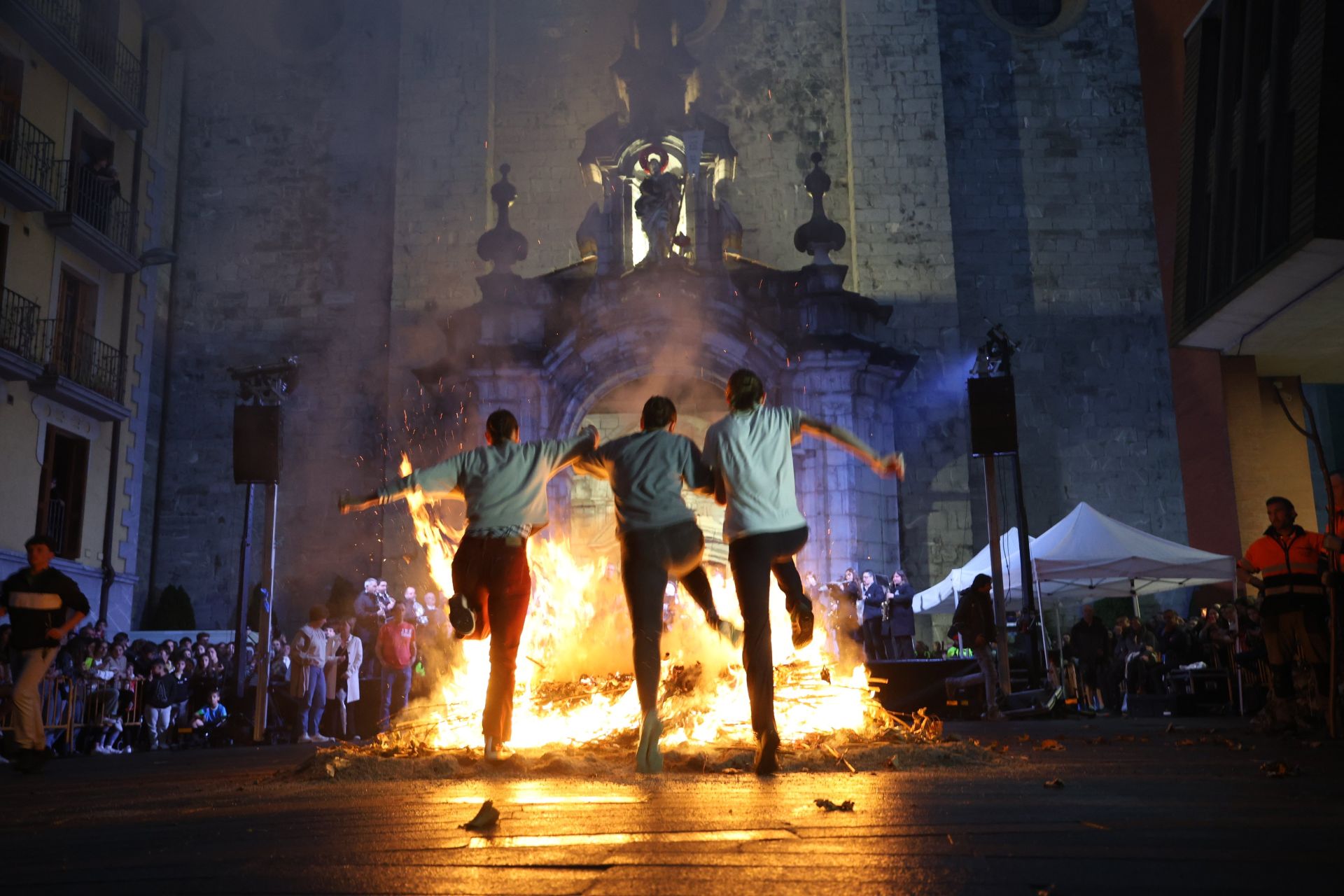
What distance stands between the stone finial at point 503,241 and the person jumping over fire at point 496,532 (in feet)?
52.9

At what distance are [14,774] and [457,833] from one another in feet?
21.7

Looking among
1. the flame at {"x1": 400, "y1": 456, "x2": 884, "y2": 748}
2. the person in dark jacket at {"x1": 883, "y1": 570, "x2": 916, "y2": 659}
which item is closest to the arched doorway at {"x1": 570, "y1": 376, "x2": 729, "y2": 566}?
the person in dark jacket at {"x1": 883, "y1": 570, "x2": 916, "y2": 659}

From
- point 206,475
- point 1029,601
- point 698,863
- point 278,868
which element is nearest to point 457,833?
point 278,868

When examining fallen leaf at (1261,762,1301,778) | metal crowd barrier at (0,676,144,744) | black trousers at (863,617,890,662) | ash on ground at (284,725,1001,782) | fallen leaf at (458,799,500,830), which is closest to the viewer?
fallen leaf at (458,799,500,830)

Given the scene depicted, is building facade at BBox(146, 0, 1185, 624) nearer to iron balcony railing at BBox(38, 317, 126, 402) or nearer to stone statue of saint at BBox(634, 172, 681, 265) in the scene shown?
stone statue of saint at BBox(634, 172, 681, 265)

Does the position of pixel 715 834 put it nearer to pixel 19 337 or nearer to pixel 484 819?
pixel 484 819

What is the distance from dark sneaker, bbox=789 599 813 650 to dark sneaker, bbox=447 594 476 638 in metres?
1.57

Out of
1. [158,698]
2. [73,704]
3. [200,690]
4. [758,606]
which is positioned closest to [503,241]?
[200,690]

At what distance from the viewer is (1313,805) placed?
3.64 metres

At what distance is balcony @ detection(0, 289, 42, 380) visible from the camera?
17938mm

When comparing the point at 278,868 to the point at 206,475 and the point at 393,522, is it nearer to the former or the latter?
the point at 393,522

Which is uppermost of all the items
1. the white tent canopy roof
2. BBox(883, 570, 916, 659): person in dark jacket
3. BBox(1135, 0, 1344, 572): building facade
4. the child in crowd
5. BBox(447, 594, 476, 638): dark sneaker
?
BBox(1135, 0, 1344, 572): building facade

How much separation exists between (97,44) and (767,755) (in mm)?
20600

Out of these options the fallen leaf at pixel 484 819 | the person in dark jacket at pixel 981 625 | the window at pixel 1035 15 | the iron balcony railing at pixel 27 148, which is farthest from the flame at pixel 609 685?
the window at pixel 1035 15
